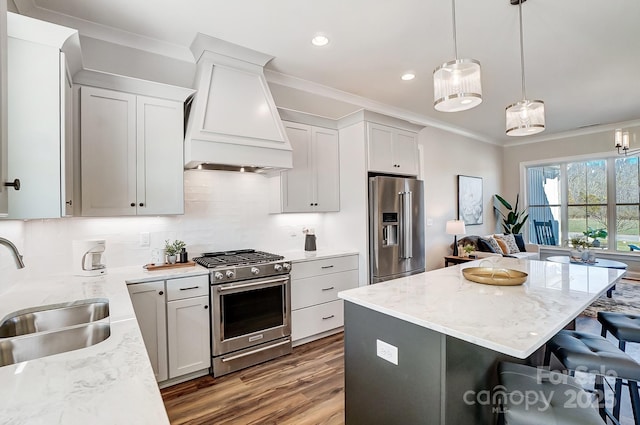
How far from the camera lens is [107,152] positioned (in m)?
2.45

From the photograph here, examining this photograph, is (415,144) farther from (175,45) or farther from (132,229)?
(132,229)

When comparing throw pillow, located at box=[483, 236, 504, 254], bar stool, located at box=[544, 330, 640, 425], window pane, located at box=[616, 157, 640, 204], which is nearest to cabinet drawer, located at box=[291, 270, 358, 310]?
bar stool, located at box=[544, 330, 640, 425]

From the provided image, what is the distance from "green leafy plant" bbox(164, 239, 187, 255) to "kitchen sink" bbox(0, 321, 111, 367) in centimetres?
142

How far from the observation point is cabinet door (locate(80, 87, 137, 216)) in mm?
2367

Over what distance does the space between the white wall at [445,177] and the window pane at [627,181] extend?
2.16 metres

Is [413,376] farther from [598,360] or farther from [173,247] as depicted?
[173,247]

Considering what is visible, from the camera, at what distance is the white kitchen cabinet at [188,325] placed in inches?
97.9

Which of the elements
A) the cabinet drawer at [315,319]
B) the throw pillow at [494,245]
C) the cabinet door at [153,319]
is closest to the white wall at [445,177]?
the throw pillow at [494,245]

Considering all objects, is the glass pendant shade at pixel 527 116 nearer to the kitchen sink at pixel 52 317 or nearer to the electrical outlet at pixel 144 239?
the kitchen sink at pixel 52 317

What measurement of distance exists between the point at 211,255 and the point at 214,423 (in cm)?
148

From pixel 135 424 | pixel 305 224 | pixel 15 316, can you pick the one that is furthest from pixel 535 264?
pixel 15 316

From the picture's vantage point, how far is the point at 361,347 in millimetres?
1713

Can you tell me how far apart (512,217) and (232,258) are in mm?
6155

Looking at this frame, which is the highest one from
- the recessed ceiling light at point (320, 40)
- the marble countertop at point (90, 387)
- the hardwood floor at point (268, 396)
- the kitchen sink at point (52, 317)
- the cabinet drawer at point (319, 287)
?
the recessed ceiling light at point (320, 40)
